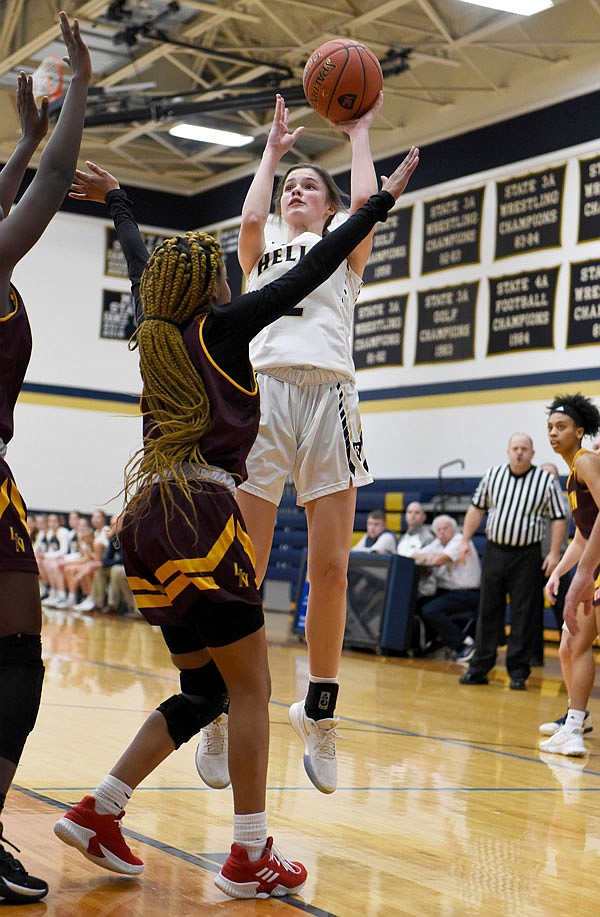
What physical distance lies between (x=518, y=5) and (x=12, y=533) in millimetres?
10360

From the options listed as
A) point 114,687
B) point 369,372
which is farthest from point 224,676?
point 369,372

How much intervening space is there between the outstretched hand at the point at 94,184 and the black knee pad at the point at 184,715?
1.46 m

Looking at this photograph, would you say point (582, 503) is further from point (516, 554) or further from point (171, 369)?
point (171, 369)

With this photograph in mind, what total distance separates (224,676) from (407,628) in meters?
7.60

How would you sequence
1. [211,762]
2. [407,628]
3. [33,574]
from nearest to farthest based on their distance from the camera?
[33,574] < [211,762] < [407,628]

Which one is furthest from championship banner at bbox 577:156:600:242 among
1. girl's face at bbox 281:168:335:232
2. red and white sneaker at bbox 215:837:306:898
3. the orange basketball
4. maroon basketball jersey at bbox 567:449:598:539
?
red and white sneaker at bbox 215:837:306:898

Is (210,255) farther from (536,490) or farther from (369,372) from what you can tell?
(369,372)

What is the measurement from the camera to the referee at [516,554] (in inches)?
324

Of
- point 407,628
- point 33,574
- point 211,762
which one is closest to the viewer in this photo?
point 33,574

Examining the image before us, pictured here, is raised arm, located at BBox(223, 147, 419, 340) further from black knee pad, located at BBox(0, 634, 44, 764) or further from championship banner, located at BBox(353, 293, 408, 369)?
championship banner, located at BBox(353, 293, 408, 369)

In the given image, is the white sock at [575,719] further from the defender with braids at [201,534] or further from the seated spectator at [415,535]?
the seated spectator at [415,535]

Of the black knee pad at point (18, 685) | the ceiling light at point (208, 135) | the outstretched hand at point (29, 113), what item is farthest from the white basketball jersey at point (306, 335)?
the ceiling light at point (208, 135)

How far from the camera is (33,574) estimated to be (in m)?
2.51

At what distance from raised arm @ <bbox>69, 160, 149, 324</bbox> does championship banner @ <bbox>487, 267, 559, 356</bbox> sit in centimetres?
968
